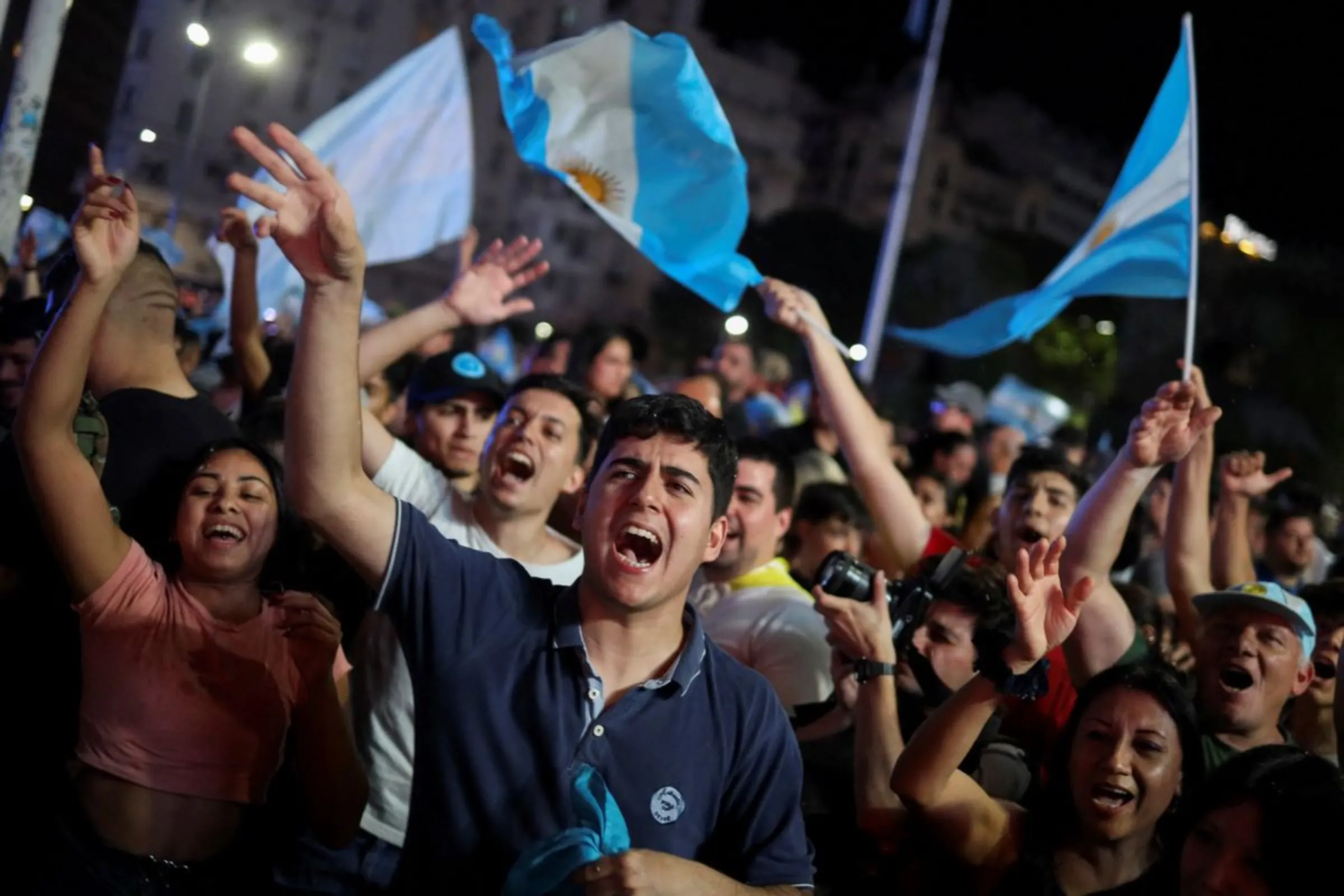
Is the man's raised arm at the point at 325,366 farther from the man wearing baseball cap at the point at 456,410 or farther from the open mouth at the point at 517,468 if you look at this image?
the man wearing baseball cap at the point at 456,410

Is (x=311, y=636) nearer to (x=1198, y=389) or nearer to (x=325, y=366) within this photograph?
(x=325, y=366)

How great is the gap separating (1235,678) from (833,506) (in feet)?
7.32

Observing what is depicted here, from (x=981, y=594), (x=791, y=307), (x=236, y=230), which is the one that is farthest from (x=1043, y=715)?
(x=236, y=230)

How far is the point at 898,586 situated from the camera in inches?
161

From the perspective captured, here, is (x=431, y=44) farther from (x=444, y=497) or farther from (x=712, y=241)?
(x=444, y=497)

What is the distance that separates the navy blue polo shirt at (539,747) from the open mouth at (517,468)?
145cm

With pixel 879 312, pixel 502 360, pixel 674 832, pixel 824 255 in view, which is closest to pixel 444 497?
pixel 674 832

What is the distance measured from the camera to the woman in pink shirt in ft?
10.6

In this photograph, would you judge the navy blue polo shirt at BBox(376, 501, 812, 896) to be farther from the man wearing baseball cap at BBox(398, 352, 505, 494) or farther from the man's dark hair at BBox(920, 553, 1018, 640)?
the man wearing baseball cap at BBox(398, 352, 505, 494)

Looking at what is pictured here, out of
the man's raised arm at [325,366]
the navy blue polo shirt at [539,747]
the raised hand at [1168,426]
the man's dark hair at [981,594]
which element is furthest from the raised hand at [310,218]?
the raised hand at [1168,426]

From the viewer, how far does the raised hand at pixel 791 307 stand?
4812 mm

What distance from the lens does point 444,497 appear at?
4660mm

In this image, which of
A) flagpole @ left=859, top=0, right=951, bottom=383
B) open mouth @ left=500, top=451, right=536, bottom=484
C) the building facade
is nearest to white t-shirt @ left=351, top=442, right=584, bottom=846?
open mouth @ left=500, top=451, right=536, bottom=484

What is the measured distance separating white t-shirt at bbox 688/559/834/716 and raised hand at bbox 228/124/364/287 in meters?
1.90
